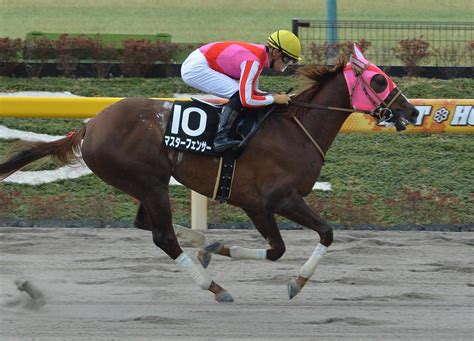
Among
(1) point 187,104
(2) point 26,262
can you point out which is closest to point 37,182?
(2) point 26,262

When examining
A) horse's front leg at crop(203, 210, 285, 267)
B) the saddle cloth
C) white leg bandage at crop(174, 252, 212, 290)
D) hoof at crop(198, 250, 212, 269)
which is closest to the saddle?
the saddle cloth

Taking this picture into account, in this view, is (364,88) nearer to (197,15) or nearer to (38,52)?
(38,52)

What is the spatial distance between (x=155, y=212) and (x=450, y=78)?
26.9 ft

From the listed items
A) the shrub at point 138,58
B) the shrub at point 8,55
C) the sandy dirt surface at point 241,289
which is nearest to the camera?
the sandy dirt surface at point 241,289

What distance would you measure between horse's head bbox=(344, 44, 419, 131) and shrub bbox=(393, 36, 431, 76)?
7086 mm

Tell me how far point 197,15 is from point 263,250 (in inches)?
711

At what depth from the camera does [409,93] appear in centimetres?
1340

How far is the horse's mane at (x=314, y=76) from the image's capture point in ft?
25.0

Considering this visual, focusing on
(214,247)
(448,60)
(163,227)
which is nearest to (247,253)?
(214,247)

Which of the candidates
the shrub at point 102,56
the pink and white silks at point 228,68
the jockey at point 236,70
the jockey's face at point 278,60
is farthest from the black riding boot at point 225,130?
the shrub at point 102,56

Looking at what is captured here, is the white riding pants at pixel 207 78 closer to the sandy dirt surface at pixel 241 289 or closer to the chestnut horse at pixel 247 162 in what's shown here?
the chestnut horse at pixel 247 162

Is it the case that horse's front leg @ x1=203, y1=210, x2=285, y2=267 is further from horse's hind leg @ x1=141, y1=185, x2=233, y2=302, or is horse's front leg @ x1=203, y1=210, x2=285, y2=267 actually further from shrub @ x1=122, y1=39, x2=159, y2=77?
shrub @ x1=122, y1=39, x2=159, y2=77

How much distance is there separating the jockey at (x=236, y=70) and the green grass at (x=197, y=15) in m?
13.1

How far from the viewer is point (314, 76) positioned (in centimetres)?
764
